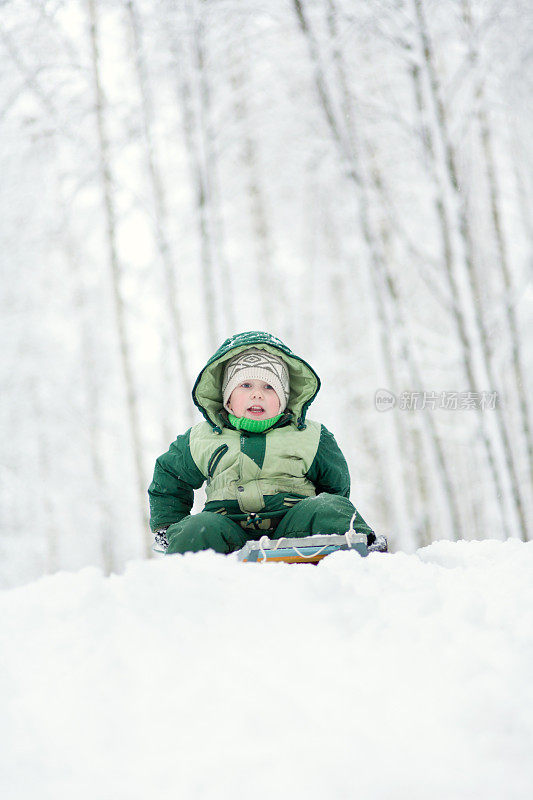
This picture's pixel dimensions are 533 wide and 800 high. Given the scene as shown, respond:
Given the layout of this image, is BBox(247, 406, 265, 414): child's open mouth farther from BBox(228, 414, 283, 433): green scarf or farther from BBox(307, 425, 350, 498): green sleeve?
BBox(307, 425, 350, 498): green sleeve

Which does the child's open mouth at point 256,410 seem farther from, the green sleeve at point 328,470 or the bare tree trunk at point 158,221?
the bare tree trunk at point 158,221

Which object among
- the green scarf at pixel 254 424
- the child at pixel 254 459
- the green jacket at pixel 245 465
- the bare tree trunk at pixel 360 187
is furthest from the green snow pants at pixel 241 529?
the bare tree trunk at pixel 360 187

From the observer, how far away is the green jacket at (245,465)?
238 cm

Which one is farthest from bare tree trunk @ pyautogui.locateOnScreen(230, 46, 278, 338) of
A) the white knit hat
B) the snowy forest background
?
the white knit hat

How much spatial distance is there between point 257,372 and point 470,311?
2173 mm

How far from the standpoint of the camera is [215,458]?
2.41 m

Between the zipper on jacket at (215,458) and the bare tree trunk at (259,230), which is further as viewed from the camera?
the bare tree trunk at (259,230)

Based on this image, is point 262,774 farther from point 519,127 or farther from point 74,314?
point 74,314

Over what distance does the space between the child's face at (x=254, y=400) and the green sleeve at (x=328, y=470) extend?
26 cm

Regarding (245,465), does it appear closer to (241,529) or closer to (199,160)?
(241,529)

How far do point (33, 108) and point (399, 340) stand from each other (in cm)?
531

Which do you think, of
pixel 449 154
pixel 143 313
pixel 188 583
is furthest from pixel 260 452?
pixel 143 313

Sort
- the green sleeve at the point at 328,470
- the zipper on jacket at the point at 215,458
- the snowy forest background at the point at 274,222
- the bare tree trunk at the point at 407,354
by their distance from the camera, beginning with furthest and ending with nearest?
the bare tree trunk at the point at 407,354, the snowy forest background at the point at 274,222, the green sleeve at the point at 328,470, the zipper on jacket at the point at 215,458

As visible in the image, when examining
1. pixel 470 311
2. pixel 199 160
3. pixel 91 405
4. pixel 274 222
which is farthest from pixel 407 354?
pixel 91 405
